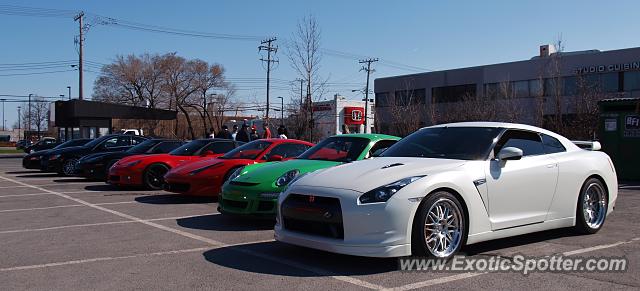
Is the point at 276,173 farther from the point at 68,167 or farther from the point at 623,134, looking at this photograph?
the point at 68,167

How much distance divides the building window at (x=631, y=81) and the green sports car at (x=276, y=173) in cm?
4514

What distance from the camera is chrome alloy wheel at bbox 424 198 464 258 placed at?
5.52 m

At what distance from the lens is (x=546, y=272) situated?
530cm

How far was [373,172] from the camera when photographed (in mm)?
5723

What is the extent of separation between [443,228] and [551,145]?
2275 mm

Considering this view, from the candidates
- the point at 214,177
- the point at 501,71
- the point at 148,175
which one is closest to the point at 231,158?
the point at 214,177

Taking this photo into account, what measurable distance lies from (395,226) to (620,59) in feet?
161

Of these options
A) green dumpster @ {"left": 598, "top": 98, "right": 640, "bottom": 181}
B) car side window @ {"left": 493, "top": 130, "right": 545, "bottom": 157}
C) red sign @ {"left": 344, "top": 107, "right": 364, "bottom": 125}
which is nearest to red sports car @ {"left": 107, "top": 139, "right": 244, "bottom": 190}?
car side window @ {"left": 493, "top": 130, "right": 545, "bottom": 157}

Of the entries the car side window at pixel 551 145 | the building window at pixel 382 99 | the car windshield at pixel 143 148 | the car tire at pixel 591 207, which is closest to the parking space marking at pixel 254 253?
the car side window at pixel 551 145

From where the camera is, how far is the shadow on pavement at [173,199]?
36.3ft

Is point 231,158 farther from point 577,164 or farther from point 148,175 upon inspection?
point 577,164

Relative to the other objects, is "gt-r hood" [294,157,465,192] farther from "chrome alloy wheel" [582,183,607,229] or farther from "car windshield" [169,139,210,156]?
"car windshield" [169,139,210,156]

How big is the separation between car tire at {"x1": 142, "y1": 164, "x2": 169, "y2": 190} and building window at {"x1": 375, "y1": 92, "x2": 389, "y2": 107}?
56.0 m

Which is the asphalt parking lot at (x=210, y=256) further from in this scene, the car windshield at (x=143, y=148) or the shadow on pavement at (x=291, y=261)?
the car windshield at (x=143, y=148)
